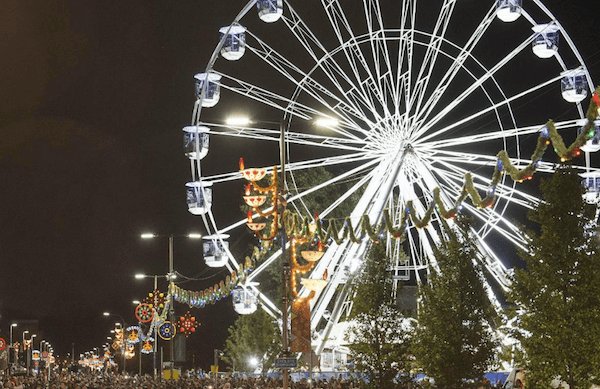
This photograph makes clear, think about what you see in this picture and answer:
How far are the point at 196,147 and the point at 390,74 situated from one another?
7.78 meters

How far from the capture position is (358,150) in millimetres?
37625

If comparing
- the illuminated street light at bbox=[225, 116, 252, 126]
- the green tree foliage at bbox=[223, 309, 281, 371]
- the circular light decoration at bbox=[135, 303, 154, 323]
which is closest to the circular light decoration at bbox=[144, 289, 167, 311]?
the circular light decoration at bbox=[135, 303, 154, 323]

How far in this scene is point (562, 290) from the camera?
23922 mm

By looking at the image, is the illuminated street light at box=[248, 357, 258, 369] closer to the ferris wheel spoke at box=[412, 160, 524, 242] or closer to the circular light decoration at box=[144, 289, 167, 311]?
the circular light decoration at box=[144, 289, 167, 311]

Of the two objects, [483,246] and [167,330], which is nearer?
[483,246]

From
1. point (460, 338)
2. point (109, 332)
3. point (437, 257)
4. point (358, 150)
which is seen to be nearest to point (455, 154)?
point (358, 150)

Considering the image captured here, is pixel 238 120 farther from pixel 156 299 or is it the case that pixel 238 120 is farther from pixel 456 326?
pixel 156 299

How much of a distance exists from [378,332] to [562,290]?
304 inches

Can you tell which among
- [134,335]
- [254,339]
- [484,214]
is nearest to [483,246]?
[484,214]

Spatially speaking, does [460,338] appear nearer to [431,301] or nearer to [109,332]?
[431,301]

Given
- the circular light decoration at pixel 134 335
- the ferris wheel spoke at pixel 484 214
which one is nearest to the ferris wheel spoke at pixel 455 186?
the ferris wheel spoke at pixel 484 214

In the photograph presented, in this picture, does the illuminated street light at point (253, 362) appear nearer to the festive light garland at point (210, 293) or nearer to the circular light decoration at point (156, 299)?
the circular light decoration at point (156, 299)

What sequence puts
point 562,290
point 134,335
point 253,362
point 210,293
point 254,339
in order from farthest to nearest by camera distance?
point 134,335, point 253,362, point 254,339, point 210,293, point 562,290

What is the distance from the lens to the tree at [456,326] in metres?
29.0
